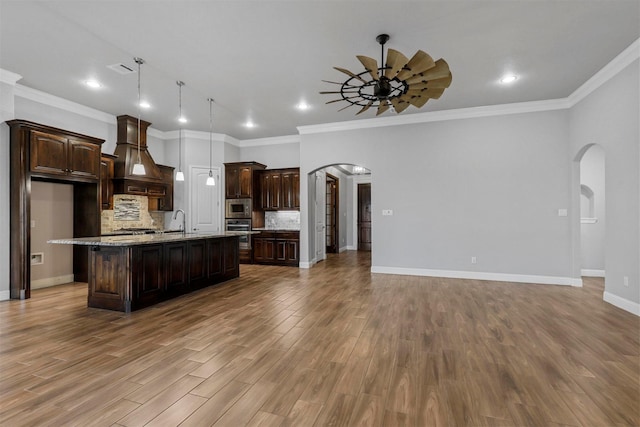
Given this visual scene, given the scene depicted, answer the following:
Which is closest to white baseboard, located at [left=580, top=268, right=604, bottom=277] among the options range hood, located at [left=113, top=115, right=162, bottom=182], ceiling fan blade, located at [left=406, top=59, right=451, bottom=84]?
ceiling fan blade, located at [left=406, top=59, right=451, bottom=84]

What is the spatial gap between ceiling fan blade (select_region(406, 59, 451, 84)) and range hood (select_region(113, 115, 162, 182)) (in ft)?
18.2

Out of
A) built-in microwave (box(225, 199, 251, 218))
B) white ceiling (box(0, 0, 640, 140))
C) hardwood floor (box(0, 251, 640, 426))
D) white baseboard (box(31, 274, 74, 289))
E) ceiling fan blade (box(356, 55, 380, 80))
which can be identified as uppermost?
white ceiling (box(0, 0, 640, 140))

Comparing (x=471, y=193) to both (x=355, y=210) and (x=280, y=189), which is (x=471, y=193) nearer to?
(x=280, y=189)

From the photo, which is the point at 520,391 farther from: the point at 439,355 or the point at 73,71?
the point at 73,71

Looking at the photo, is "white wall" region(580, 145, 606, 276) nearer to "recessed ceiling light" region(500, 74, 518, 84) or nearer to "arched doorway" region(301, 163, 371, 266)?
"recessed ceiling light" region(500, 74, 518, 84)

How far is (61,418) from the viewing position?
74.4 inches

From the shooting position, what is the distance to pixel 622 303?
4078 millimetres

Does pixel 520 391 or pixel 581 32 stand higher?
pixel 581 32

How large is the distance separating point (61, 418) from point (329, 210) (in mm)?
8617

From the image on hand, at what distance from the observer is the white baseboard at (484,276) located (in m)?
5.55

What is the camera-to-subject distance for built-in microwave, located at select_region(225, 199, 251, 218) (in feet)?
26.6

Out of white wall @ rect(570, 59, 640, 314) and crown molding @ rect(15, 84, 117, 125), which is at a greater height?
crown molding @ rect(15, 84, 117, 125)

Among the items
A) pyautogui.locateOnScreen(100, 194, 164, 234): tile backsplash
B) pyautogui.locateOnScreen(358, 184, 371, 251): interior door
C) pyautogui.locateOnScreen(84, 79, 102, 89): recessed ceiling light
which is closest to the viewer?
pyautogui.locateOnScreen(84, 79, 102, 89): recessed ceiling light

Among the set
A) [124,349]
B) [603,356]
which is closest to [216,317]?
[124,349]
